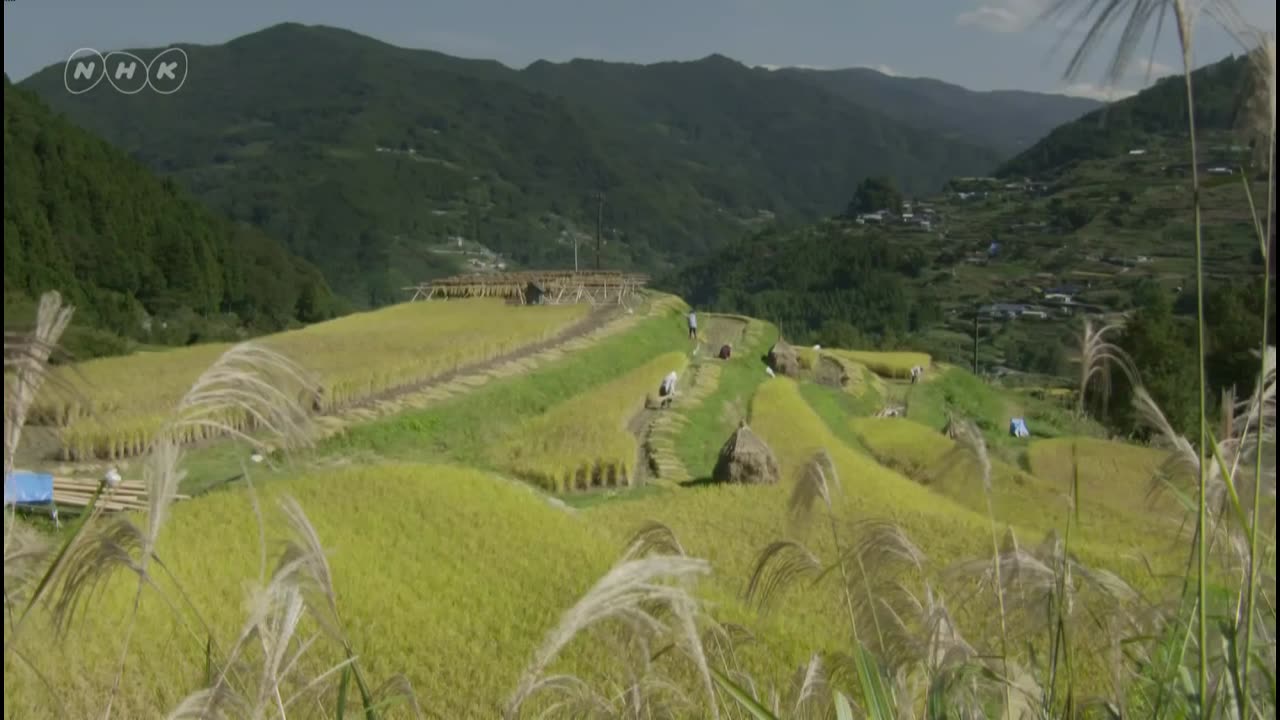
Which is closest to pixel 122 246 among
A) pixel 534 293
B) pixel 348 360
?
pixel 534 293

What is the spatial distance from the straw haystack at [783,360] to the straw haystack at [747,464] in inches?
804

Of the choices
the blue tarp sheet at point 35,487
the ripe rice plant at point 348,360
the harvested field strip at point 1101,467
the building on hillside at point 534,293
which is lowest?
the harvested field strip at point 1101,467

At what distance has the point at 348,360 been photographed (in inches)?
966

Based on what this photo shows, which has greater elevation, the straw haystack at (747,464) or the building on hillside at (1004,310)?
the straw haystack at (747,464)

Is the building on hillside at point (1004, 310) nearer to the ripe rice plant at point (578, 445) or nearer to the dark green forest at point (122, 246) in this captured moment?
the dark green forest at point (122, 246)

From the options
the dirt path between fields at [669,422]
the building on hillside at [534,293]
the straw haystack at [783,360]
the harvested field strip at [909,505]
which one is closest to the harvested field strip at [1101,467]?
the harvested field strip at [909,505]

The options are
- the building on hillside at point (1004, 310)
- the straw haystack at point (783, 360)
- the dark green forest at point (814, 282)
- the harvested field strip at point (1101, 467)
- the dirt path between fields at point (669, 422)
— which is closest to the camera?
the dirt path between fields at point (669, 422)

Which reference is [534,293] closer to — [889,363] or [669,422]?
[889,363]

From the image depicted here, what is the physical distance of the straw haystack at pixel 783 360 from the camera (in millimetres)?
39812

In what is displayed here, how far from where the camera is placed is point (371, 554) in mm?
11695

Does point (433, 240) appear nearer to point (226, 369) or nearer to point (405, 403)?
point (405, 403)

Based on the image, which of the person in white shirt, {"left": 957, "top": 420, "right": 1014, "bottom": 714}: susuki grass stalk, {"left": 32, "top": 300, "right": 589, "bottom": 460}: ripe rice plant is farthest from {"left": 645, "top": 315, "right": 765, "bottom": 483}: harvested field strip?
{"left": 957, "top": 420, "right": 1014, "bottom": 714}: susuki grass stalk

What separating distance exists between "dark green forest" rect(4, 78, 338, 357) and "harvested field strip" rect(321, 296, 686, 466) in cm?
3355

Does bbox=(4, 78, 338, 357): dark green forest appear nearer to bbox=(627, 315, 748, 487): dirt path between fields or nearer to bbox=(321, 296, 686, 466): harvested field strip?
bbox=(321, 296, 686, 466): harvested field strip
